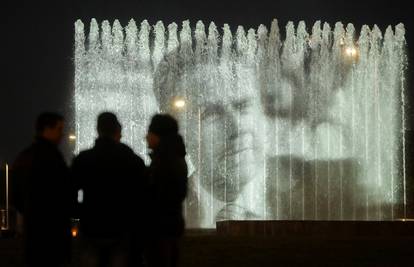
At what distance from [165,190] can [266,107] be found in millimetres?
32276

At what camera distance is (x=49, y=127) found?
571cm

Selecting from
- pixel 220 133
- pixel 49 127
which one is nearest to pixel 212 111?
pixel 220 133

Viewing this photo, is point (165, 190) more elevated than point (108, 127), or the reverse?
point (108, 127)

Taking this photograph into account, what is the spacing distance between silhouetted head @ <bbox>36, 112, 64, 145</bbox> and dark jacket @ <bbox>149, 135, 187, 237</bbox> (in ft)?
2.69

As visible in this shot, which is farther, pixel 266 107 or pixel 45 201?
pixel 266 107

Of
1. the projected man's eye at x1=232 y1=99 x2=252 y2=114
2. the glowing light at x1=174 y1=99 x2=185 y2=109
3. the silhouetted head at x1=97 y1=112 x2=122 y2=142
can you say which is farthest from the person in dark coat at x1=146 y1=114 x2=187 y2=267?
the projected man's eye at x1=232 y1=99 x2=252 y2=114

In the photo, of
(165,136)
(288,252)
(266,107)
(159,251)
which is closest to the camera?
(159,251)

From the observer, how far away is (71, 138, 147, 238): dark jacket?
5559mm

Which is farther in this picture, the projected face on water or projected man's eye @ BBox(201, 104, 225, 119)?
projected man's eye @ BBox(201, 104, 225, 119)

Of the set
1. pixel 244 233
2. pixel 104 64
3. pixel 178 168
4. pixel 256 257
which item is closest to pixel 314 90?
pixel 104 64

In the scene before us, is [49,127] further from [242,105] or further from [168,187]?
[242,105]

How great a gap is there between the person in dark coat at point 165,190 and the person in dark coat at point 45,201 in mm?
798

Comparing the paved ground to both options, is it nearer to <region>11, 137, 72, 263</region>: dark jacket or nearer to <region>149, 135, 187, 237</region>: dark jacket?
<region>149, 135, 187, 237</region>: dark jacket

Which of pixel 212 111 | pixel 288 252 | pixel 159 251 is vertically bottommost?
pixel 288 252
